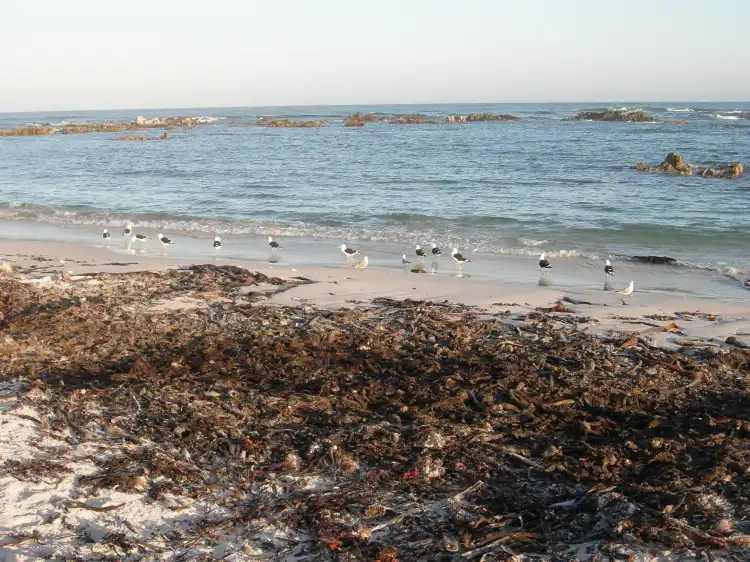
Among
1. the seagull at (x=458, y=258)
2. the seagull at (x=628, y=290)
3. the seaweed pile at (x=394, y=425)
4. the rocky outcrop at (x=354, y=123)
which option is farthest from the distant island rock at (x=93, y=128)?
the seagull at (x=628, y=290)

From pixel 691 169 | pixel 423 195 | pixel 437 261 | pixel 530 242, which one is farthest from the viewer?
pixel 691 169

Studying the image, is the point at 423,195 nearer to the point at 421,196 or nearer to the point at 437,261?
the point at 421,196

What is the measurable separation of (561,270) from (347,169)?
18.1 metres

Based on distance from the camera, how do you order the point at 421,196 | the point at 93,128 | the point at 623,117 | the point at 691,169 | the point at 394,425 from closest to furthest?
1. the point at 394,425
2. the point at 421,196
3. the point at 691,169
4. the point at 623,117
5. the point at 93,128

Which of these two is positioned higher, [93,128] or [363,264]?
[93,128]

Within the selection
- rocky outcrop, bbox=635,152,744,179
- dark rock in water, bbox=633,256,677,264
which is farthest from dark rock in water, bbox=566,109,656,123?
dark rock in water, bbox=633,256,677,264

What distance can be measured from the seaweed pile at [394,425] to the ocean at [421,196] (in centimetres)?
736

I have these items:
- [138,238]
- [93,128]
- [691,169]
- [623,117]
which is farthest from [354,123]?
[138,238]

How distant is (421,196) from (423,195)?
226mm

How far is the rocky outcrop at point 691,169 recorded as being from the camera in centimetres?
2617

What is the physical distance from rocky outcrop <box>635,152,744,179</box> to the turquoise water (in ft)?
3.11

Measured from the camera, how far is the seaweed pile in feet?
14.3

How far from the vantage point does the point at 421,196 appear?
22.2 metres

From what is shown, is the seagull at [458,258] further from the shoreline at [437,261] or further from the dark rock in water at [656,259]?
the dark rock in water at [656,259]
